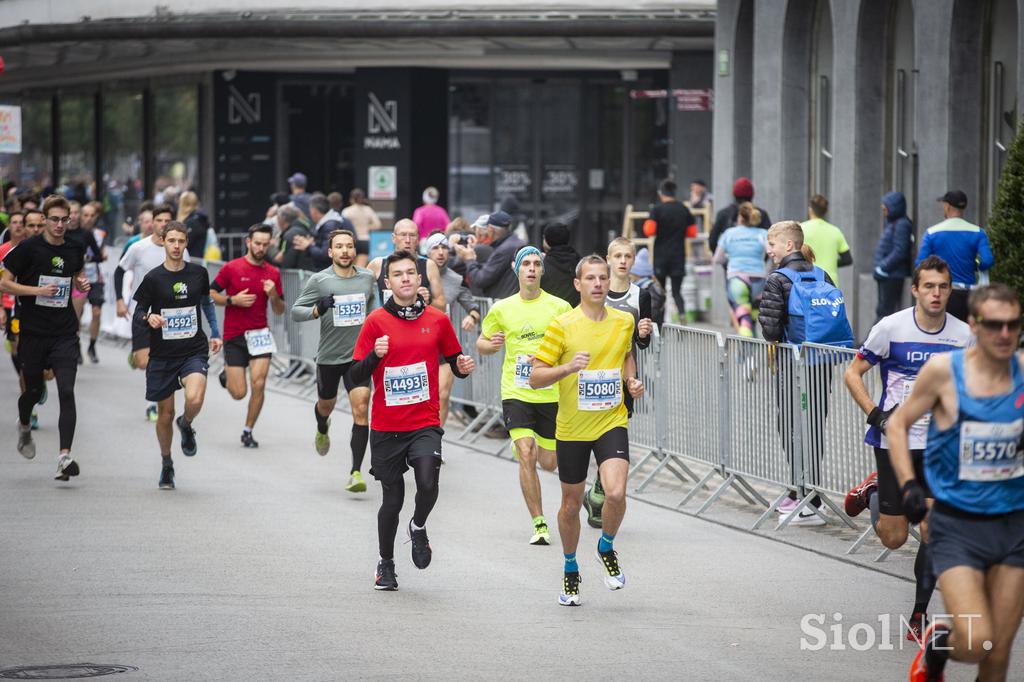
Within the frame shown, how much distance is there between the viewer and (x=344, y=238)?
13.1 metres

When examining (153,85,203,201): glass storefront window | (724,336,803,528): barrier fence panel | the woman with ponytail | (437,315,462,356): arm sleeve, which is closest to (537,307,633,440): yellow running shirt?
(437,315,462,356): arm sleeve

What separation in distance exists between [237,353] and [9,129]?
1492cm

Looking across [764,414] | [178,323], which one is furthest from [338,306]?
[764,414]

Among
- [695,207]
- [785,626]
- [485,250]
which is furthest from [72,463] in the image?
[695,207]

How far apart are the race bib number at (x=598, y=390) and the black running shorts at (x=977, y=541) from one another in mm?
2724

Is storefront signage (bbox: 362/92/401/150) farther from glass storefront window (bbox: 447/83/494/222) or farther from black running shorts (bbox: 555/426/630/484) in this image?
black running shorts (bbox: 555/426/630/484)

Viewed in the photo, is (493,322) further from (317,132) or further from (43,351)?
(317,132)

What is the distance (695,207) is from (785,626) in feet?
65.3

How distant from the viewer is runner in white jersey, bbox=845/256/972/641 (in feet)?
26.8

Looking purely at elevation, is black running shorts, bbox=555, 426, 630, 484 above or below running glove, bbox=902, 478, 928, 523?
below

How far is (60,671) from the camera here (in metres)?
7.42

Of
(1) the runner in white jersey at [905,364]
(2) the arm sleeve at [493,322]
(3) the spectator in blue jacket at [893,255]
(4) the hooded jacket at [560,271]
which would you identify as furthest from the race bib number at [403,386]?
(3) the spectator in blue jacket at [893,255]

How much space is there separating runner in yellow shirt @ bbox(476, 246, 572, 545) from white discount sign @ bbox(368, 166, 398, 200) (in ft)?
76.6

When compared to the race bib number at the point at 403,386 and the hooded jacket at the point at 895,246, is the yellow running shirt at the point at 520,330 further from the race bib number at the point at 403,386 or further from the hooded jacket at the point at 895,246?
the hooded jacket at the point at 895,246
